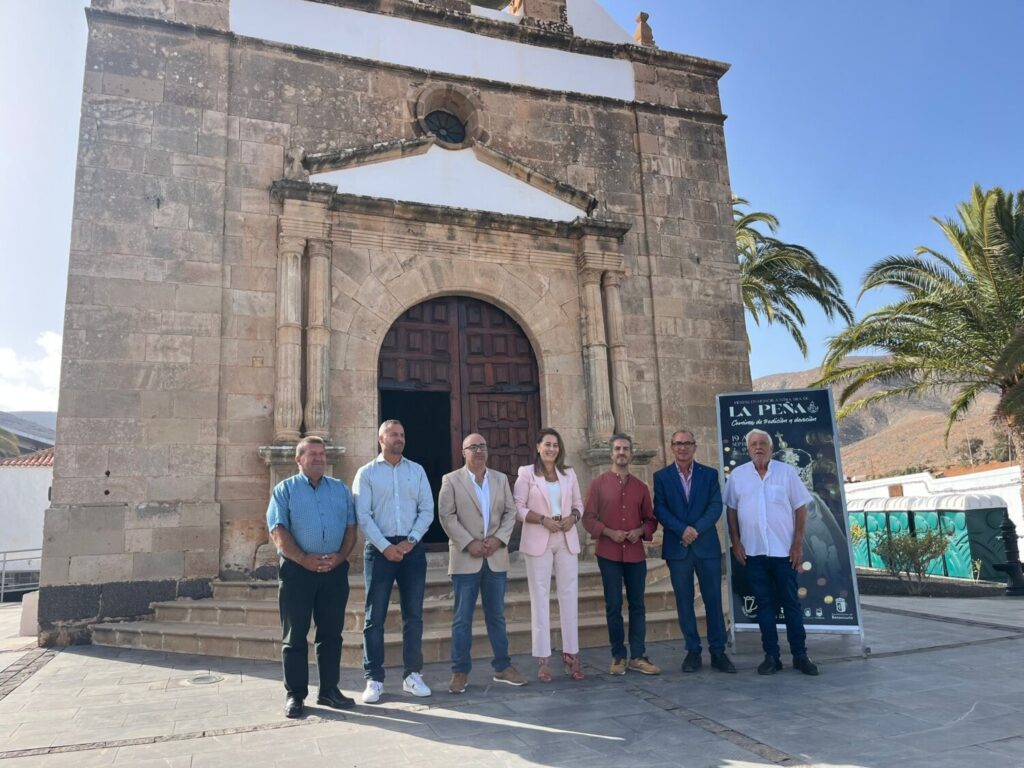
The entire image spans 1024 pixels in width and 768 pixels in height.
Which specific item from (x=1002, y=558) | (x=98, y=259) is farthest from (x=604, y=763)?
(x=1002, y=558)

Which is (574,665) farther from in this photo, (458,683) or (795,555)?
(795,555)

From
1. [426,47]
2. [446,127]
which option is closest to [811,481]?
[446,127]

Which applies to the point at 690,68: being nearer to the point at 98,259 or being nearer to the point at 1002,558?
the point at 98,259

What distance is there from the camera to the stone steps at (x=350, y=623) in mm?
5852

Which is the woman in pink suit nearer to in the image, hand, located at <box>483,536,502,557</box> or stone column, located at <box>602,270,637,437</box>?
hand, located at <box>483,536,502,557</box>

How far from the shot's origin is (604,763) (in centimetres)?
334

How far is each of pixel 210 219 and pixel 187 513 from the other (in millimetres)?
3255

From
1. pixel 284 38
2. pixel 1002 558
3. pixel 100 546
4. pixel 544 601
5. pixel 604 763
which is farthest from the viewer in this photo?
pixel 1002 558

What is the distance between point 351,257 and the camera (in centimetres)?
845

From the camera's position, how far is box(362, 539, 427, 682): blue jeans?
184 inches

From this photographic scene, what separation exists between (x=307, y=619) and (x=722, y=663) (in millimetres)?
2899

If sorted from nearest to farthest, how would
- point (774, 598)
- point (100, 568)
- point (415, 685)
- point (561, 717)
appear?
1. point (561, 717)
2. point (415, 685)
3. point (774, 598)
4. point (100, 568)

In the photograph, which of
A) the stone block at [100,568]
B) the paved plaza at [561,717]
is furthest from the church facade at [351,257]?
the paved plaza at [561,717]

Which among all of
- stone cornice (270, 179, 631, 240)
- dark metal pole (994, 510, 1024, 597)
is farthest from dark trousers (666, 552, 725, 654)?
dark metal pole (994, 510, 1024, 597)
